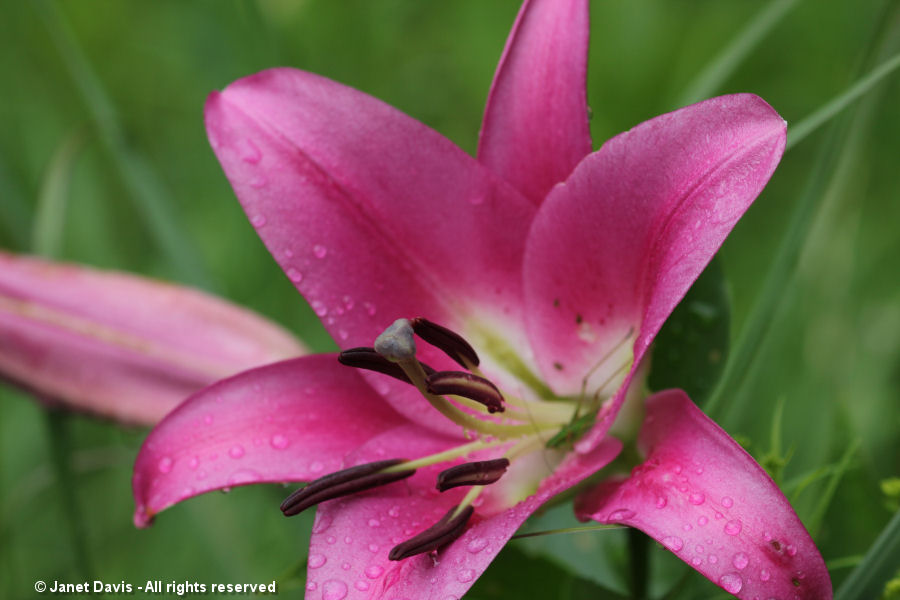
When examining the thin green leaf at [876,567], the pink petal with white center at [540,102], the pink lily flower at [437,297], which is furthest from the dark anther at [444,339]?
the thin green leaf at [876,567]

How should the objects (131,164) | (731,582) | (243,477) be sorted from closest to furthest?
1. (731,582)
2. (243,477)
3. (131,164)

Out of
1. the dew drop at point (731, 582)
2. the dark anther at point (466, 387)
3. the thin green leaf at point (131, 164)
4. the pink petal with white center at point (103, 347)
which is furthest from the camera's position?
the thin green leaf at point (131, 164)

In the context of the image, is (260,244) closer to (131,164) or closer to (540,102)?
(131,164)

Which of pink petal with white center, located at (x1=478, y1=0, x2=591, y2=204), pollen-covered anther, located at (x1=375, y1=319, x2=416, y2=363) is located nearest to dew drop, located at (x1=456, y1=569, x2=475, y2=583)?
pollen-covered anther, located at (x1=375, y1=319, x2=416, y2=363)

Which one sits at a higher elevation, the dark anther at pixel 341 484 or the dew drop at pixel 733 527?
the dew drop at pixel 733 527

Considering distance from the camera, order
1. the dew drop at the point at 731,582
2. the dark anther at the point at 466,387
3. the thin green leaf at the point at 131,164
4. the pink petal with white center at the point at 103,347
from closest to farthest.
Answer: the dew drop at the point at 731,582 → the dark anther at the point at 466,387 → the pink petal with white center at the point at 103,347 → the thin green leaf at the point at 131,164

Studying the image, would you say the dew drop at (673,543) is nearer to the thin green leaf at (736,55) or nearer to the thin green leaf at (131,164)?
the thin green leaf at (736,55)

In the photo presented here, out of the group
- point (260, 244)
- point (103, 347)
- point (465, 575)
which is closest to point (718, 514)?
point (465, 575)

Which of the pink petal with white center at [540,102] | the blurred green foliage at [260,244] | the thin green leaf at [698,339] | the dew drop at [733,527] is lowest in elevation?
the blurred green foliage at [260,244]
